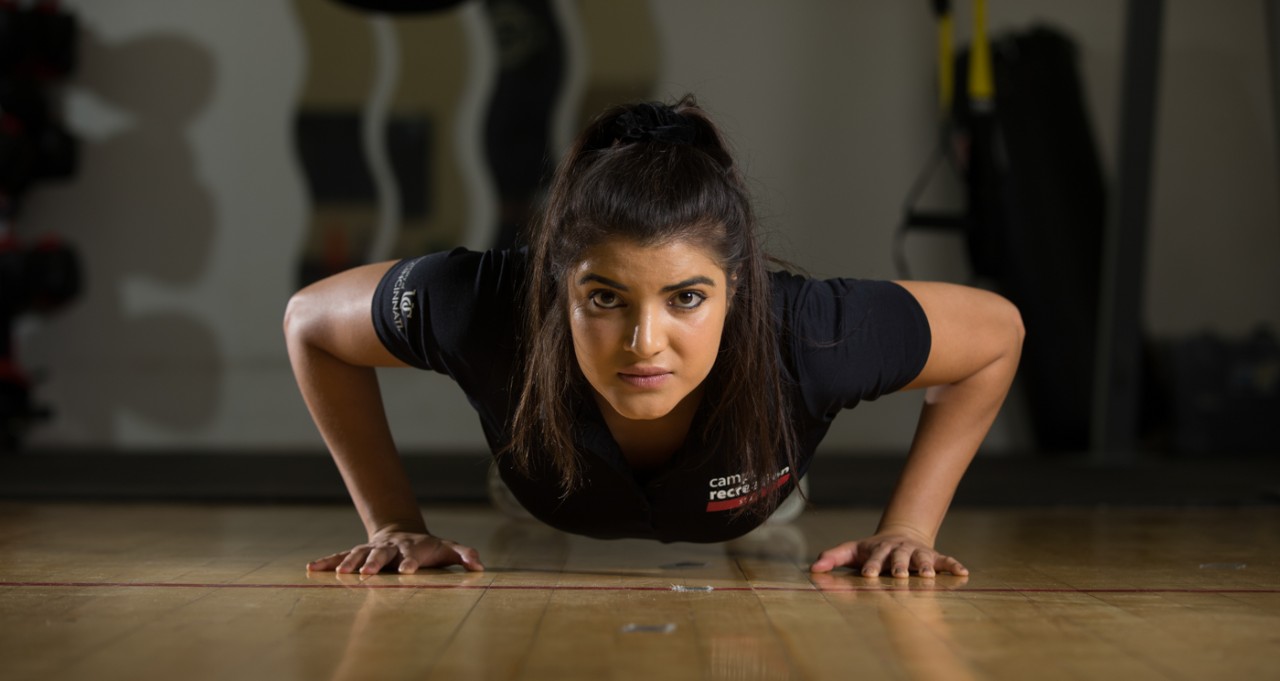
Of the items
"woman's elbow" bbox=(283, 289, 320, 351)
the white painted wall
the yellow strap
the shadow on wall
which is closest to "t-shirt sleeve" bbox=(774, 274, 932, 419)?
"woman's elbow" bbox=(283, 289, 320, 351)

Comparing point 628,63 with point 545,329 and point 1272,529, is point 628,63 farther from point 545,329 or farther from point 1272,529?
point 545,329

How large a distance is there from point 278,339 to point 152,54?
1.23m

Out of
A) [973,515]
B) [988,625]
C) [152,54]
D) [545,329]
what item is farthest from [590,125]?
[152,54]

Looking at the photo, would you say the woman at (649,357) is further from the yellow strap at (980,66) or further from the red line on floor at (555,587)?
the yellow strap at (980,66)

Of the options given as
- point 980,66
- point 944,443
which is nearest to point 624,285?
point 944,443

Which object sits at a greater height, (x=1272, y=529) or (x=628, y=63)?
(x=628, y=63)

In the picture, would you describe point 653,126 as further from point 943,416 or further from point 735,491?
point 943,416

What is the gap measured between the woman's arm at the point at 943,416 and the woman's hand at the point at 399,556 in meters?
0.51

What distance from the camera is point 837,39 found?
486 centimetres

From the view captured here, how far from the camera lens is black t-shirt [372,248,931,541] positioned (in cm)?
156

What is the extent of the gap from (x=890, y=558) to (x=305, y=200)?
11.9 ft

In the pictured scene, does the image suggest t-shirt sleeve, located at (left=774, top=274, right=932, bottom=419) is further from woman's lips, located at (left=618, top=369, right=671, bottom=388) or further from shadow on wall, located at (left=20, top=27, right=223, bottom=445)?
shadow on wall, located at (left=20, top=27, right=223, bottom=445)

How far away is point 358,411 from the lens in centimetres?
175

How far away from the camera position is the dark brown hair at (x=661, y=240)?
1.40 meters
